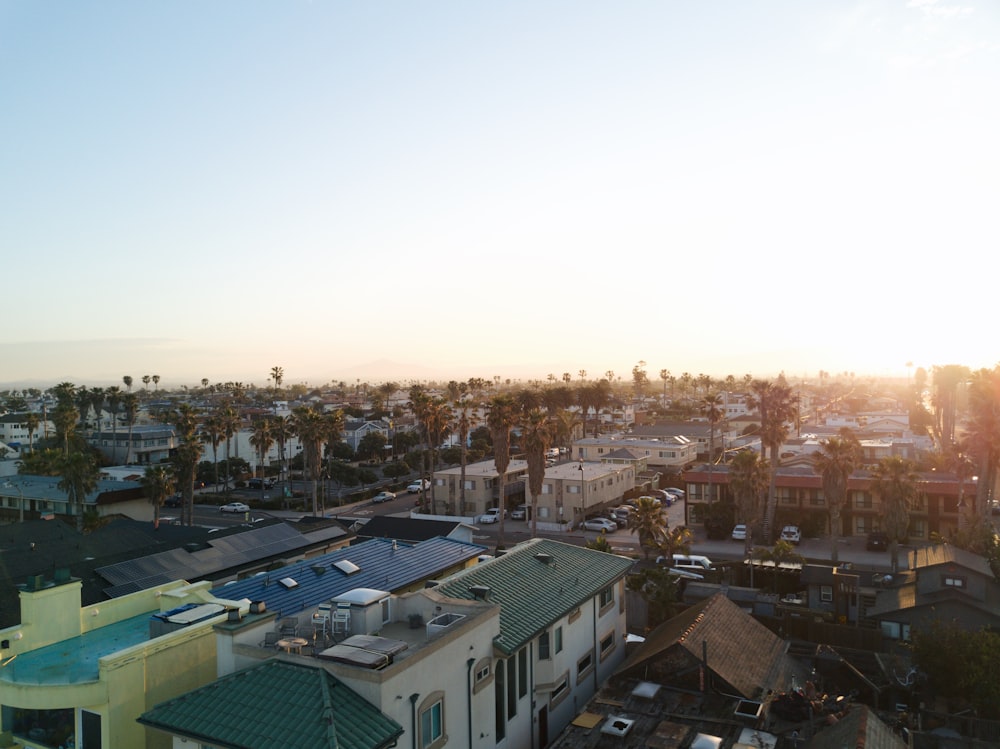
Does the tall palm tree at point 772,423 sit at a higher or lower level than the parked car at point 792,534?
higher

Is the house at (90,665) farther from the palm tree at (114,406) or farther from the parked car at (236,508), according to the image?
the palm tree at (114,406)

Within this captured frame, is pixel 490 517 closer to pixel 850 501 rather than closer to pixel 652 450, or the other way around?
pixel 850 501

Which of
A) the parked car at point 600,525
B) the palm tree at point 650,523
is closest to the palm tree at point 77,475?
the palm tree at point 650,523

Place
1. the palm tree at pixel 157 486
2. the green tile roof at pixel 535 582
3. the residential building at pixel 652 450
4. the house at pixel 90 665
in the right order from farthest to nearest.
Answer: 1. the residential building at pixel 652 450
2. the palm tree at pixel 157 486
3. the green tile roof at pixel 535 582
4. the house at pixel 90 665

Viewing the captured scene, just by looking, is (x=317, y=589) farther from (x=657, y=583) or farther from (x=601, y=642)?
(x=657, y=583)

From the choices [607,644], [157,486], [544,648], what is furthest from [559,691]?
[157,486]

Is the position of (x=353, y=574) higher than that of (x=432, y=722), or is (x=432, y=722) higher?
(x=353, y=574)
